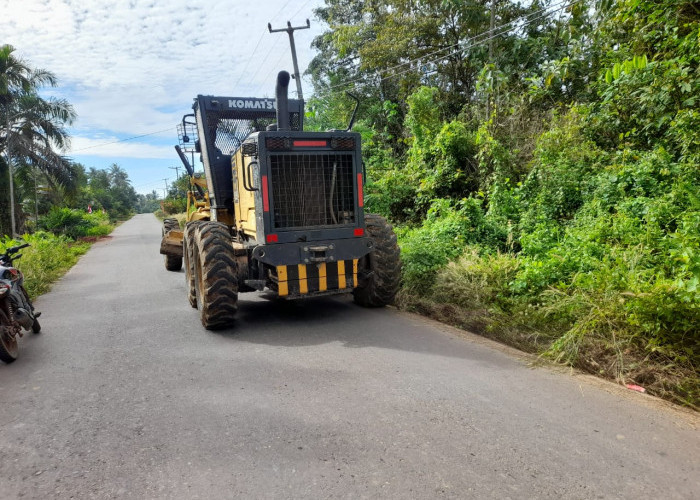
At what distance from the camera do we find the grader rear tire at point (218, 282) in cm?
557

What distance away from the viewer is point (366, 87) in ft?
62.1

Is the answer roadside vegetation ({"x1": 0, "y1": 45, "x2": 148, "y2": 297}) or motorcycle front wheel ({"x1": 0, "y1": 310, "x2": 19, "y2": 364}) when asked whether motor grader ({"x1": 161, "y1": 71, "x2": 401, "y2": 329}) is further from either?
roadside vegetation ({"x1": 0, "y1": 45, "x2": 148, "y2": 297})

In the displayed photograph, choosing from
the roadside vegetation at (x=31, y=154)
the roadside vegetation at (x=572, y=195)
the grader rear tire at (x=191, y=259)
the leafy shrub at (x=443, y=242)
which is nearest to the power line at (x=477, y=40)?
the roadside vegetation at (x=572, y=195)

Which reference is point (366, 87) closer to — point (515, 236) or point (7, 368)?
point (515, 236)

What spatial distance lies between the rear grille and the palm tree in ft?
74.0

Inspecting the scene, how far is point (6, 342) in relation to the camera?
15.8ft

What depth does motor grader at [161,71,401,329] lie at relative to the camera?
5613mm

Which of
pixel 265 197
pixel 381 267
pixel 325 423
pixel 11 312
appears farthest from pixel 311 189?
pixel 11 312

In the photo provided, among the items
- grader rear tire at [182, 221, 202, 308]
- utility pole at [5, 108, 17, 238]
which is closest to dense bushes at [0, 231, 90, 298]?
grader rear tire at [182, 221, 202, 308]

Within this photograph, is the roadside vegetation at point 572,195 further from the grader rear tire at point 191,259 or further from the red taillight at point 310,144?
the grader rear tire at point 191,259

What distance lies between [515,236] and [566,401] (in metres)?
4.56

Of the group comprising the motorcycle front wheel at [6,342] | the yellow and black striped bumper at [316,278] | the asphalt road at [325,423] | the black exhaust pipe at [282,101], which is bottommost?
the asphalt road at [325,423]

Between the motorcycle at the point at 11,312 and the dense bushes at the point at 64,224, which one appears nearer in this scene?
the motorcycle at the point at 11,312

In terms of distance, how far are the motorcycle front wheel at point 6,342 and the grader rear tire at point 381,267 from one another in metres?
3.94
